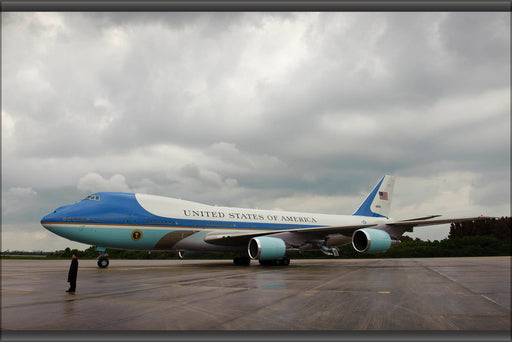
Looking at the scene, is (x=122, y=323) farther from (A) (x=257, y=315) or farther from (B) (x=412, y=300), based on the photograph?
(B) (x=412, y=300)

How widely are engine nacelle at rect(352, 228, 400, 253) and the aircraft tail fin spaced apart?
14.4m

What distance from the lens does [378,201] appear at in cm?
3731

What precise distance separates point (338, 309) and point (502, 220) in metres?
3.44

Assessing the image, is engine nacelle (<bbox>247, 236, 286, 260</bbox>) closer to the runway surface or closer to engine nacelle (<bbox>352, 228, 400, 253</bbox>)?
engine nacelle (<bbox>352, 228, 400, 253</bbox>)

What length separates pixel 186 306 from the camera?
292 inches

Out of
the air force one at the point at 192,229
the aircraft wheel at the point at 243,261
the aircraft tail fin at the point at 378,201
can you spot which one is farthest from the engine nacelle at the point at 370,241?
the aircraft tail fin at the point at 378,201

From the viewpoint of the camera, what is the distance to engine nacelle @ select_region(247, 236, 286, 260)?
21.1m

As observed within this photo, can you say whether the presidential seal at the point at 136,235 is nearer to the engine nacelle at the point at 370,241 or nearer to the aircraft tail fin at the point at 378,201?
the engine nacelle at the point at 370,241

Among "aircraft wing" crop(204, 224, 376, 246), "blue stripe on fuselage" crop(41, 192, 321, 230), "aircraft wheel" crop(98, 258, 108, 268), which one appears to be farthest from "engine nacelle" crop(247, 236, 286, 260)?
"aircraft wheel" crop(98, 258, 108, 268)

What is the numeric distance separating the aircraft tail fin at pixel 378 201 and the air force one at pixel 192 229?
31.2 feet

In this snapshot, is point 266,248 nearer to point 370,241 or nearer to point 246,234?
point 246,234

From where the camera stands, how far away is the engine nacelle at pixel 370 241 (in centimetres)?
2175
